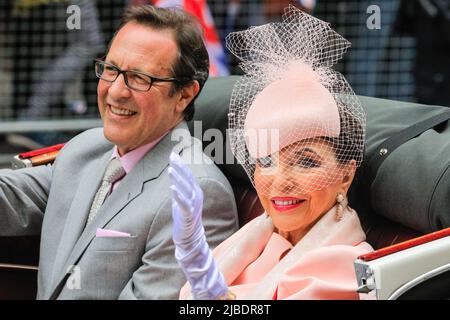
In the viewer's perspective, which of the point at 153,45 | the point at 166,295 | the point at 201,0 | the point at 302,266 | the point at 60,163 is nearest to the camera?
the point at 302,266

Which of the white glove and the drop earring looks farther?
the drop earring

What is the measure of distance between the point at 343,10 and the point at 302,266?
4.09 m

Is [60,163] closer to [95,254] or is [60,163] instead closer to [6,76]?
[95,254]

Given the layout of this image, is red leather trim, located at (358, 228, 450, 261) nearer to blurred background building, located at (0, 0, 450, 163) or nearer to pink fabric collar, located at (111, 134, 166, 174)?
pink fabric collar, located at (111, 134, 166, 174)

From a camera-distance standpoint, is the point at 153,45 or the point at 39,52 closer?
the point at 153,45

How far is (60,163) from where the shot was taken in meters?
3.24

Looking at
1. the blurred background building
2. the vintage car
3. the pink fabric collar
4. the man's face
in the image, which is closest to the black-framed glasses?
the man's face

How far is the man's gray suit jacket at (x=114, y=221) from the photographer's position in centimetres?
277

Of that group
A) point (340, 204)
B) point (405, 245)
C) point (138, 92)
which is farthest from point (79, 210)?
point (405, 245)

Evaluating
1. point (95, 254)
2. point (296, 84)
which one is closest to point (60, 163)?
point (95, 254)

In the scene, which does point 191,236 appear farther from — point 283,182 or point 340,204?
point 340,204

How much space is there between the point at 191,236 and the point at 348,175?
0.53m

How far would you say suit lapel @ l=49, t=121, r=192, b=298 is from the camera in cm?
290

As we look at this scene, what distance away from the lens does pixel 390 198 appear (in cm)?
265
